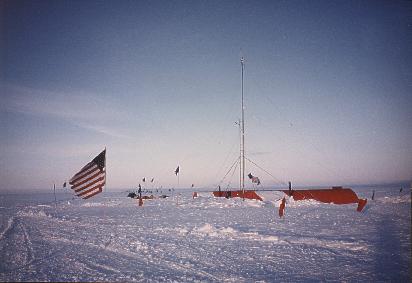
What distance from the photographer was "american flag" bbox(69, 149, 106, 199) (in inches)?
443

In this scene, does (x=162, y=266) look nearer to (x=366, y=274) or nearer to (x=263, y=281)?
(x=263, y=281)

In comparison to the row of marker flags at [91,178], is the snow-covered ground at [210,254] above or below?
below

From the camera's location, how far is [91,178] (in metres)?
11.4

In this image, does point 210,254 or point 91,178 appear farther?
point 91,178

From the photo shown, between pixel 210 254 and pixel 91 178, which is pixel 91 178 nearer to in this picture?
pixel 91 178

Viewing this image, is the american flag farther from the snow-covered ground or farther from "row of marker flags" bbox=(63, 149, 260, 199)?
the snow-covered ground

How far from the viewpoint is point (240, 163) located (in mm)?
27031

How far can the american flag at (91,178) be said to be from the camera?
36.9ft

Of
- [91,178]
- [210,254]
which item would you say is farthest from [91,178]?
[210,254]

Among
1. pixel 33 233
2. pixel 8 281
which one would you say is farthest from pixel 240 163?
pixel 8 281

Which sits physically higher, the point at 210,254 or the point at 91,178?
the point at 91,178

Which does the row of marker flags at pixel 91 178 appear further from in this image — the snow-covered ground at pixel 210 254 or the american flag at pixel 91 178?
the snow-covered ground at pixel 210 254

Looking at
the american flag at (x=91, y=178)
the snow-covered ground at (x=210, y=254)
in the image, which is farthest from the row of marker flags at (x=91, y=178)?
the snow-covered ground at (x=210, y=254)

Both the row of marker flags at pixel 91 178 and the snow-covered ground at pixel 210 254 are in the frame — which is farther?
the row of marker flags at pixel 91 178
